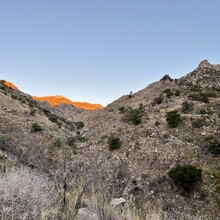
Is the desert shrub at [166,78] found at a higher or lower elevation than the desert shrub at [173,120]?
higher

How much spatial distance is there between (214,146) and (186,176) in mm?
4233

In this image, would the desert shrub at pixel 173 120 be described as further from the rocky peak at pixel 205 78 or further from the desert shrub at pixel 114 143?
the rocky peak at pixel 205 78

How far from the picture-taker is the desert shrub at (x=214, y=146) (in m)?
16.9

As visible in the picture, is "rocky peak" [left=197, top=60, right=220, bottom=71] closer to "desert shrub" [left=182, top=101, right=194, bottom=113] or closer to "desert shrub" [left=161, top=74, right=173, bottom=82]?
"desert shrub" [left=161, top=74, right=173, bottom=82]

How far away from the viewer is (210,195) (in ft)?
43.3

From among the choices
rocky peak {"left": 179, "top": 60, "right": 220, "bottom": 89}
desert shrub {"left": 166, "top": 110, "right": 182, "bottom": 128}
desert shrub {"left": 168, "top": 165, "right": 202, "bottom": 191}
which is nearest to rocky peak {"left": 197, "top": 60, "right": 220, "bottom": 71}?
rocky peak {"left": 179, "top": 60, "right": 220, "bottom": 89}

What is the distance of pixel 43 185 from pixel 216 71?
46345mm

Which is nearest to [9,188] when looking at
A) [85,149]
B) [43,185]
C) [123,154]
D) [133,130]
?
[43,185]

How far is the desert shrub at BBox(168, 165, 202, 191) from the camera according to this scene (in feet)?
46.0

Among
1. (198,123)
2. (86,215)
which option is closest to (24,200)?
(86,215)

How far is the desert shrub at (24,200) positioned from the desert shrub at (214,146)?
14620mm

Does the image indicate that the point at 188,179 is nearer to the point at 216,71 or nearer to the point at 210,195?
the point at 210,195

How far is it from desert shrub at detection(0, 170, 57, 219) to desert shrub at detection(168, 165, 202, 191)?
11109mm

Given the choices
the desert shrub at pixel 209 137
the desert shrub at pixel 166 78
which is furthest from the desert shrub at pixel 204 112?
the desert shrub at pixel 166 78
